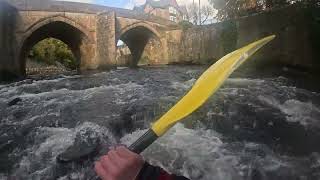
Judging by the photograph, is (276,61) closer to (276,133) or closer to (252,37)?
(252,37)

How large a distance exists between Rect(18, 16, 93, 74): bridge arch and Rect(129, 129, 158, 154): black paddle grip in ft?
80.0

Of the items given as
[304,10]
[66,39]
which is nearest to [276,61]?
[304,10]

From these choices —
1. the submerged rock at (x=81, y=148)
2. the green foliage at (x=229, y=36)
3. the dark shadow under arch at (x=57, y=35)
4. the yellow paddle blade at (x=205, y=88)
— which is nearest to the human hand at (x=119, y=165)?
the yellow paddle blade at (x=205, y=88)

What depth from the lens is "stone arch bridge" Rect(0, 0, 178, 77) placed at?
24.0 metres

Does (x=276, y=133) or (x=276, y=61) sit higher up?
(x=276, y=61)

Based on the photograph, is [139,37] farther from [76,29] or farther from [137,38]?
[76,29]

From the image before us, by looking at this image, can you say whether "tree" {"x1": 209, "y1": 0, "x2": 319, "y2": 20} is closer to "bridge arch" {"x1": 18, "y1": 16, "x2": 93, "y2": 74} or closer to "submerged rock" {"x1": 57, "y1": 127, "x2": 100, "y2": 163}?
"bridge arch" {"x1": 18, "y1": 16, "x2": 93, "y2": 74}

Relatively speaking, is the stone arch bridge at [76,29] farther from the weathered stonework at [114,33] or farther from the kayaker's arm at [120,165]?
the kayaker's arm at [120,165]

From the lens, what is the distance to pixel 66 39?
31938 mm

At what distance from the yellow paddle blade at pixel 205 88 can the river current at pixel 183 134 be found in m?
2.95

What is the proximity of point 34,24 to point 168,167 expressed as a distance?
22.6 m

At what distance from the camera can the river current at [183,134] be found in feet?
15.6

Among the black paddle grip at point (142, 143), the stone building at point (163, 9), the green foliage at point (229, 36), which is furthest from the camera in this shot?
the stone building at point (163, 9)

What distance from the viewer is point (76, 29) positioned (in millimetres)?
28047
